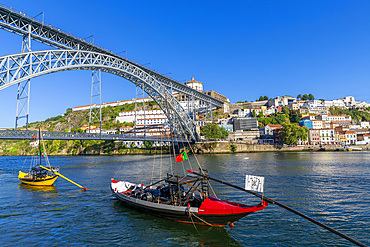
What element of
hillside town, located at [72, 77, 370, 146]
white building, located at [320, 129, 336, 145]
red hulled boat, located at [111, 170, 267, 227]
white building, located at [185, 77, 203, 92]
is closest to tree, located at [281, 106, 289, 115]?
hillside town, located at [72, 77, 370, 146]

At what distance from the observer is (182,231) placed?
35.2 ft

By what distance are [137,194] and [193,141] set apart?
57550mm

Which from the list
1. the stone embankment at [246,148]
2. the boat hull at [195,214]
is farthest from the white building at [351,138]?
the boat hull at [195,214]

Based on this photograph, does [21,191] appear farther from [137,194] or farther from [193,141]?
[193,141]

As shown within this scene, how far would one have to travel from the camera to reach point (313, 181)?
21.7m

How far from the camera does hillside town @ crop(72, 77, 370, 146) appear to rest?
278 ft

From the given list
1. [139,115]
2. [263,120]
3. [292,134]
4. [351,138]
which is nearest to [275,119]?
[263,120]

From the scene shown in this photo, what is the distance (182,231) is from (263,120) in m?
101

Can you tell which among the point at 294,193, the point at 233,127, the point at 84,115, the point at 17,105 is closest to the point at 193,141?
the point at 233,127

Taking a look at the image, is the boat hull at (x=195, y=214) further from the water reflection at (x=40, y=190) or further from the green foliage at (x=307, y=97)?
the green foliage at (x=307, y=97)

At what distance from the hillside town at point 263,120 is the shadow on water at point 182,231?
5837cm

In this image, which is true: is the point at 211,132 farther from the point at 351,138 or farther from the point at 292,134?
the point at 351,138

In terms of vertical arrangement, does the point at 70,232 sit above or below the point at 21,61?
below

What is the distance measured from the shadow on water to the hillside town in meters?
58.4
